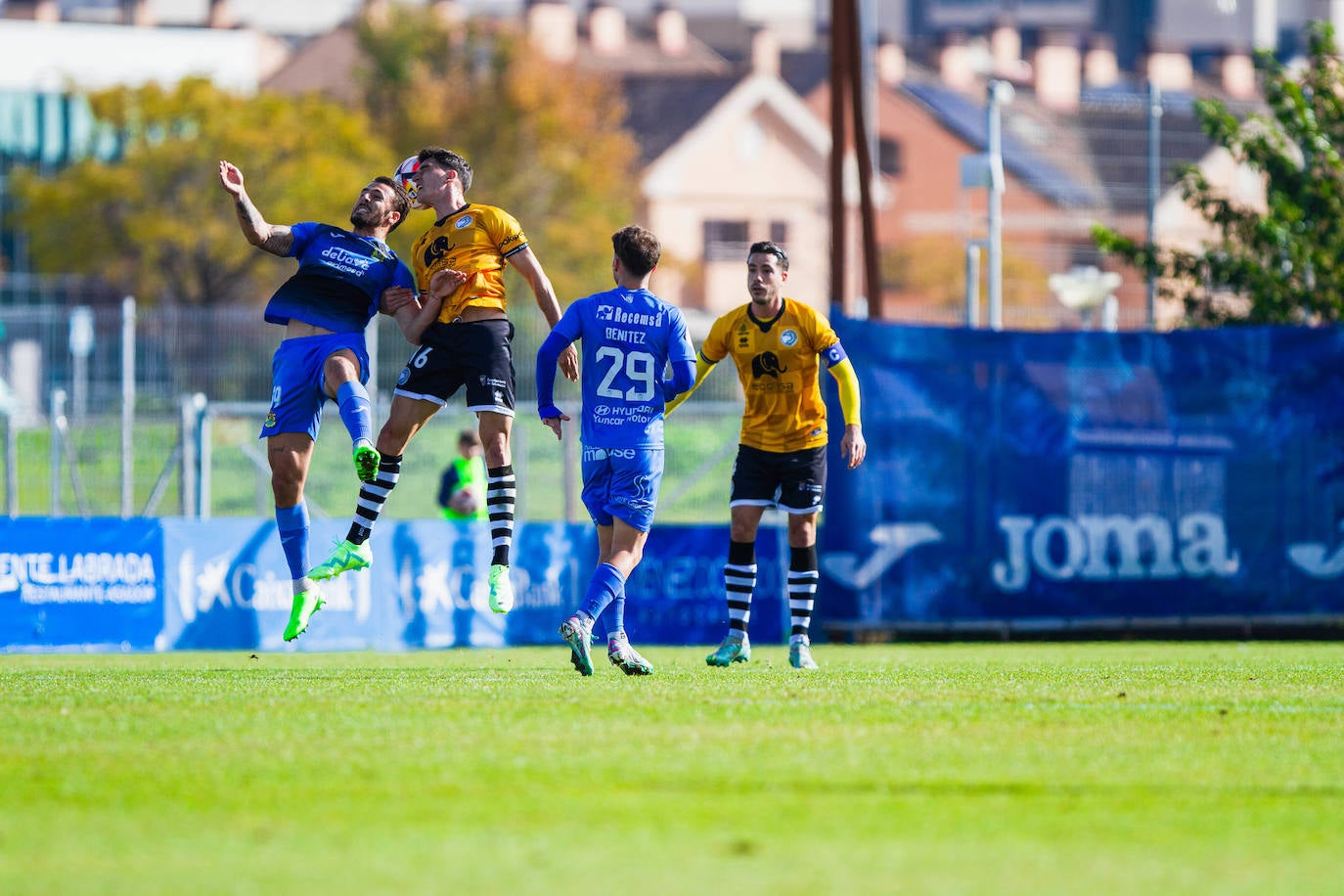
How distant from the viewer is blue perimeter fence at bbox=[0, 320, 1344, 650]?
54.4 feet

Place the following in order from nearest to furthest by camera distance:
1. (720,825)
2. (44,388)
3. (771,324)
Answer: (720,825) < (771,324) < (44,388)

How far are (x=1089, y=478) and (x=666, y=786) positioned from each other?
1134 centimetres

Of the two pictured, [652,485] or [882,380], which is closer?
[652,485]

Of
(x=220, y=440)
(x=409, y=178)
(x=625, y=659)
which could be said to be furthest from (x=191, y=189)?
(x=625, y=659)

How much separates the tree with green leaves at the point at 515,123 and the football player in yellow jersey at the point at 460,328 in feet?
129

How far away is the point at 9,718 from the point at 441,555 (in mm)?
9206

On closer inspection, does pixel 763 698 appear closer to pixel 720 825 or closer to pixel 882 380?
pixel 720 825

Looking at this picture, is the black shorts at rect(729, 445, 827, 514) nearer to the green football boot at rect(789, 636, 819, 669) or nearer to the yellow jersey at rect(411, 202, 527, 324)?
the green football boot at rect(789, 636, 819, 669)

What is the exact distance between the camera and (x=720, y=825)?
5.57 metres

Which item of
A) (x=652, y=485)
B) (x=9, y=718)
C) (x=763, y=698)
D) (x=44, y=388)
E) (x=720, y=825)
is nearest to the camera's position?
(x=720, y=825)

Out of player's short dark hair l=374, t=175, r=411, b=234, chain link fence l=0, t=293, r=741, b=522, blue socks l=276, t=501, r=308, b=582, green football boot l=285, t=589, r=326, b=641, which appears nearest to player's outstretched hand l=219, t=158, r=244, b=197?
player's short dark hair l=374, t=175, r=411, b=234

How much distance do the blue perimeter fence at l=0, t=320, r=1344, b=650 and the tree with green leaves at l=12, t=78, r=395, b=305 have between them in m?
31.9

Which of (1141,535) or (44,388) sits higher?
(44,388)

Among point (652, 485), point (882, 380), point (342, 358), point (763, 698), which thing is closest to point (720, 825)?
point (763, 698)
